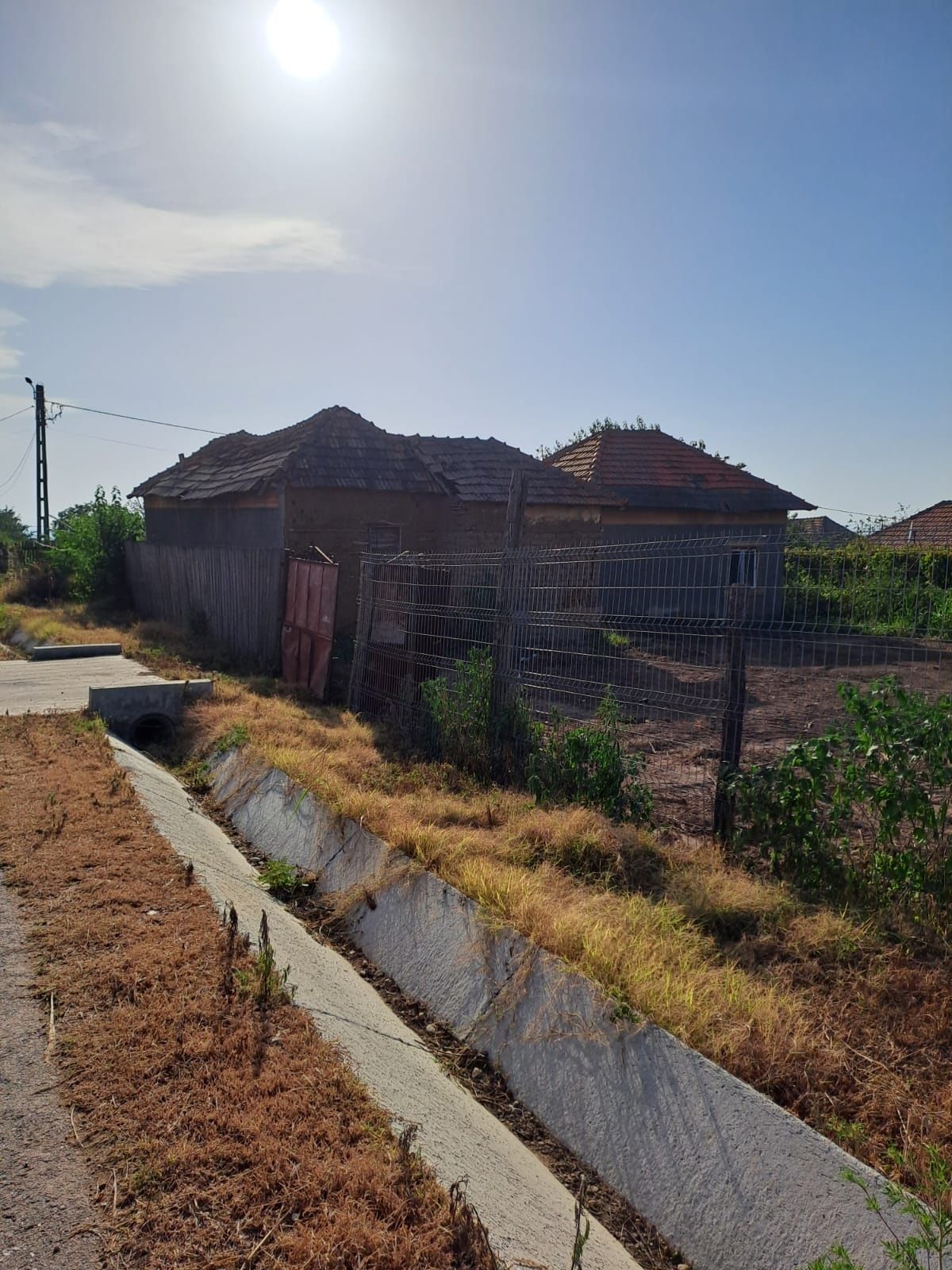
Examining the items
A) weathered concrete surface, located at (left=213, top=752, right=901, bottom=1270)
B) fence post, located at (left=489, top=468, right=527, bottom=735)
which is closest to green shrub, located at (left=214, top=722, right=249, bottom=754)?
fence post, located at (left=489, top=468, right=527, bottom=735)

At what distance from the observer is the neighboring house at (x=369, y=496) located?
17.0 m

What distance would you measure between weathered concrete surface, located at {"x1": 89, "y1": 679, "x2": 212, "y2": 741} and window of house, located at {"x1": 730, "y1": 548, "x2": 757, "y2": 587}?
6.76m

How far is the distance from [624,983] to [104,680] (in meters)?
9.42

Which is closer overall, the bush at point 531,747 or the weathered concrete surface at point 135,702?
the bush at point 531,747

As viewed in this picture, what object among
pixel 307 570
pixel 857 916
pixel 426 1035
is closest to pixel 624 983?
pixel 426 1035

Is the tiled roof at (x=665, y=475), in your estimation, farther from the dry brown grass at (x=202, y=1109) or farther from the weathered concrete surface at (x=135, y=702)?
the dry brown grass at (x=202, y=1109)

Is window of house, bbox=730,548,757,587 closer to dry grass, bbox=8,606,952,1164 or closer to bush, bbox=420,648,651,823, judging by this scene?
bush, bbox=420,648,651,823

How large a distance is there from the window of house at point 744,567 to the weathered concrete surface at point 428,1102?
3.04 metres

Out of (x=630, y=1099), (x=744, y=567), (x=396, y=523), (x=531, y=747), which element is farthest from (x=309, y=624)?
(x=630, y=1099)

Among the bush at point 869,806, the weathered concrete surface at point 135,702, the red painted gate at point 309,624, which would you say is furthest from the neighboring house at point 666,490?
the bush at point 869,806

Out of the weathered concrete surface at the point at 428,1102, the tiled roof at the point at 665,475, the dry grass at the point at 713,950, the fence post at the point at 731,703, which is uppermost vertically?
the tiled roof at the point at 665,475

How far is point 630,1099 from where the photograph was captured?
3.62 metres

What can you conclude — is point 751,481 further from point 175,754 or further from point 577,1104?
point 577,1104

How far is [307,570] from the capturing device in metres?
12.5
